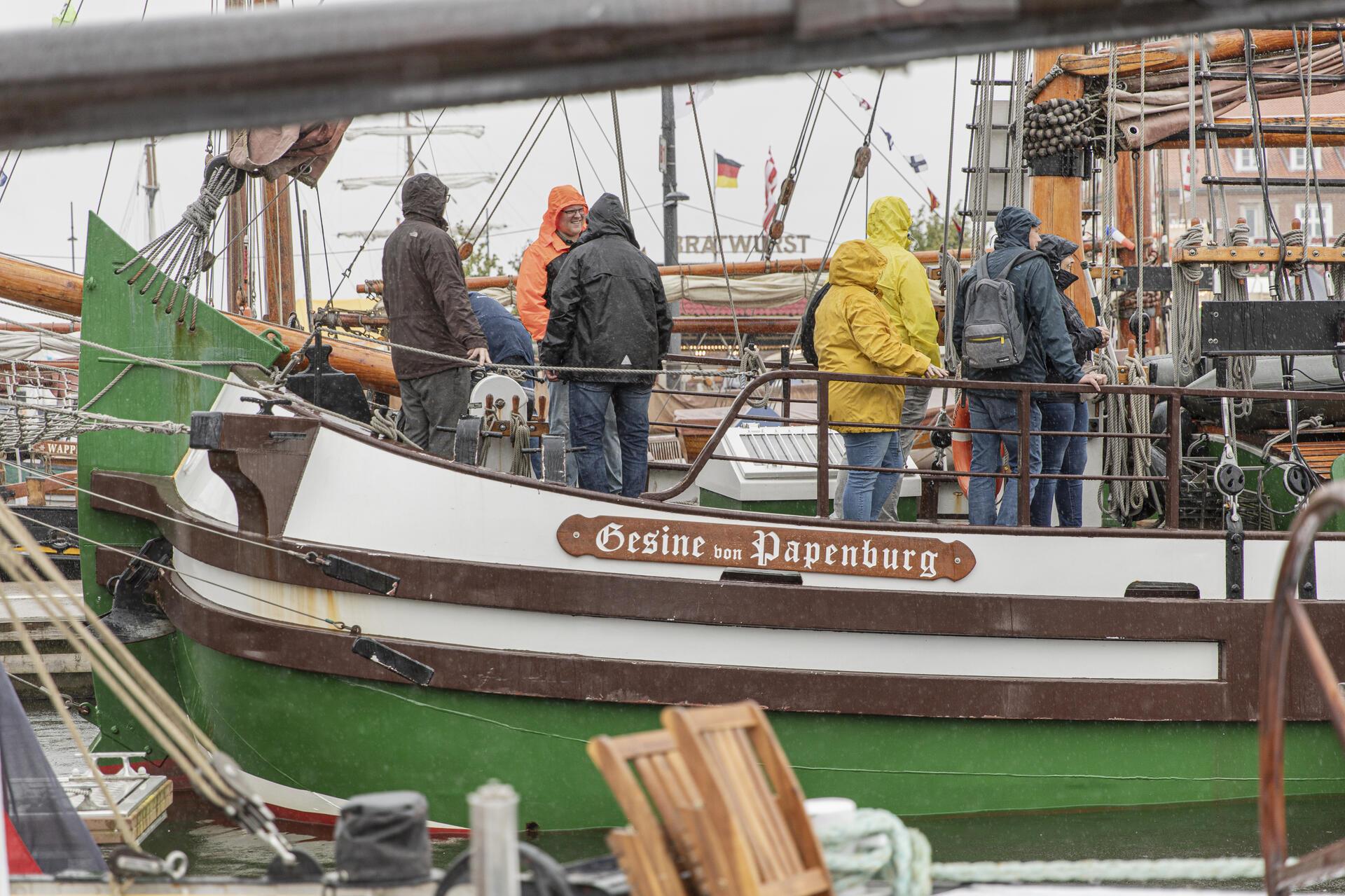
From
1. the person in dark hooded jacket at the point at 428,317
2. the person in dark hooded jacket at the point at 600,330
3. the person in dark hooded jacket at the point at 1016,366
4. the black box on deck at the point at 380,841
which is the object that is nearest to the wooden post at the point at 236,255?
the person in dark hooded jacket at the point at 428,317

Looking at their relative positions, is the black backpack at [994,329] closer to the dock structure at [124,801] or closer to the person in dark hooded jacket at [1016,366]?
the person in dark hooded jacket at [1016,366]

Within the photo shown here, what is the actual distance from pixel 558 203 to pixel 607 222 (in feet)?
4.33

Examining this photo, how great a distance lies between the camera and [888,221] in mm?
6164

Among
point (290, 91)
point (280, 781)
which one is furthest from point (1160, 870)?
point (280, 781)

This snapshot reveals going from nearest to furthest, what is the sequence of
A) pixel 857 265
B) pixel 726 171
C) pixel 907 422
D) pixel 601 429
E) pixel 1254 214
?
pixel 857 265, pixel 601 429, pixel 907 422, pixel 726 171, pixel 1254 214

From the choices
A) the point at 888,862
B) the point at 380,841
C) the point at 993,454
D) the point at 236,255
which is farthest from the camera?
the point at 236,255

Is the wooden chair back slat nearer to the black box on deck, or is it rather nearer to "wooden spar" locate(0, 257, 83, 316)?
the black box on deck

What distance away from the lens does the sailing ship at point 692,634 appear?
16.6 feet

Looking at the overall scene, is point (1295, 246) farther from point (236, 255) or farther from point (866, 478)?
point (236, 255)

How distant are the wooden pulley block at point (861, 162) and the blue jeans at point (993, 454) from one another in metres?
2.44

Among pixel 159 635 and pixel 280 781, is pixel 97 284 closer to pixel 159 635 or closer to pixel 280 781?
pixel 159 635

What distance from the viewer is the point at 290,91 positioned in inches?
58.8

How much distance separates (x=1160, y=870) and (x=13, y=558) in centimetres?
243

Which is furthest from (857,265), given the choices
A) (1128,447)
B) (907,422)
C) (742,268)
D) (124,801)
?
(742,268)
